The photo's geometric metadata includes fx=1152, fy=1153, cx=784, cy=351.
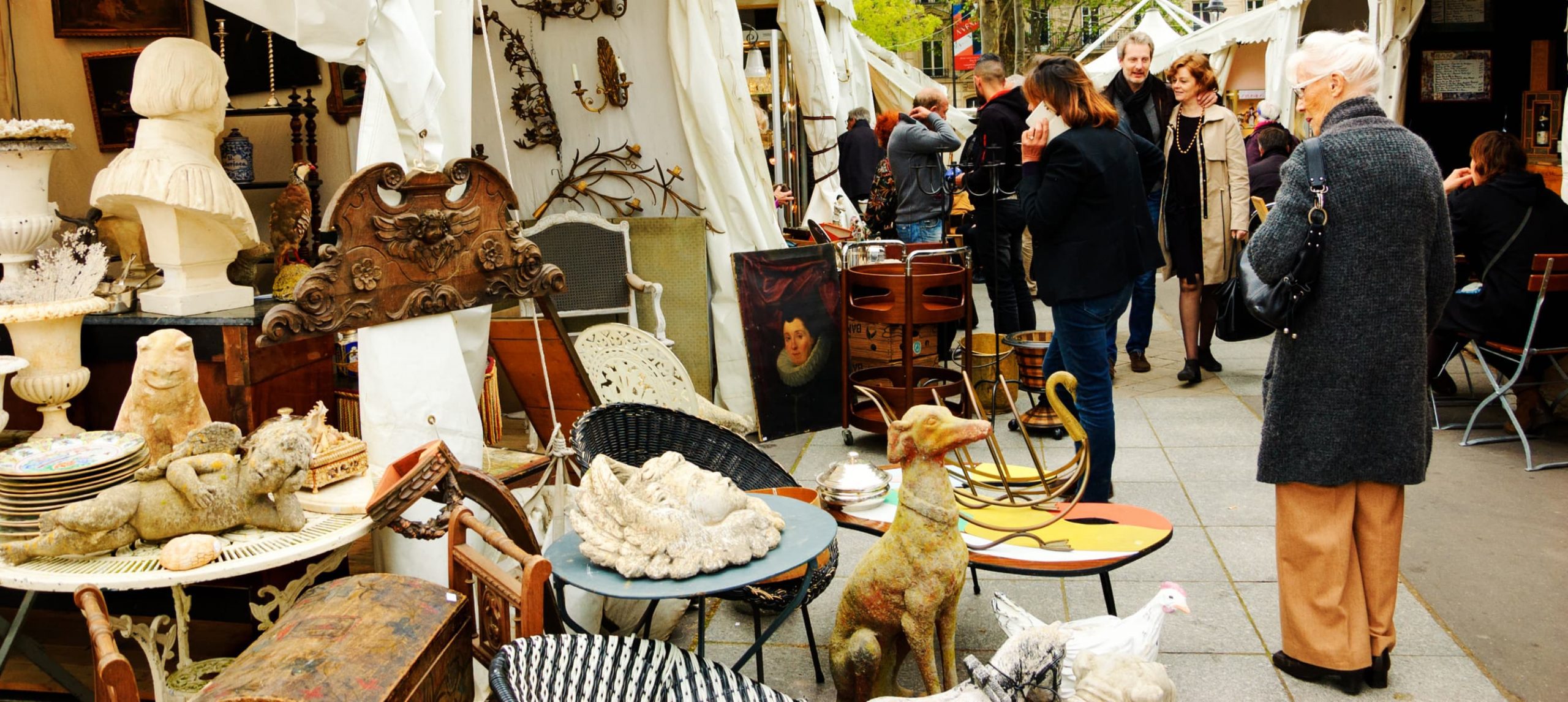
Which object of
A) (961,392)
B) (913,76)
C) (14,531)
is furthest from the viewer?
(913,76)

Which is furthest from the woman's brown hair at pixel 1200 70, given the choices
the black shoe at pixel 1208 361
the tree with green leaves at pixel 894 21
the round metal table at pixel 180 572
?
the tree with green leaves at pixel 894 21

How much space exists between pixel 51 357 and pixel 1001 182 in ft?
17.5

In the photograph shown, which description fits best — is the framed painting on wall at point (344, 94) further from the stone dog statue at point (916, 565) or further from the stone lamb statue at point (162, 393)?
the stone dog statue at point (916, 565)

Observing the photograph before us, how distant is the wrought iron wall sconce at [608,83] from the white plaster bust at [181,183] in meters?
2.74

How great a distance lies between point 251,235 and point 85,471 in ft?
4.04

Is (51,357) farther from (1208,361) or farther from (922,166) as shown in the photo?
(1208,361)

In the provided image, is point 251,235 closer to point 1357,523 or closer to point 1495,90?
point 1357,523

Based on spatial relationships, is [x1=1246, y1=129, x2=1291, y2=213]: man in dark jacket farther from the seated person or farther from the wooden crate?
the wooden crate

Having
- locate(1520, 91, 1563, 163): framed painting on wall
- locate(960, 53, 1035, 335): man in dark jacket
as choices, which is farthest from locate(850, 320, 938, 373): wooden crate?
locate(1520, 91, 1563, 163): framed painting on wall

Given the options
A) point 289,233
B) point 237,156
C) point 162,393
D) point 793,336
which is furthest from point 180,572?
point 793,336

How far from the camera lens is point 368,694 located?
6.98 feet

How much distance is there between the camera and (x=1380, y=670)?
3.38 m

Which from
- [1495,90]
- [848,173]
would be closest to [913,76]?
[848,173]

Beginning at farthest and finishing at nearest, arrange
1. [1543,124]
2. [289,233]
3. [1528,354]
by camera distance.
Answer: [1543,124] → [1528,354] → [289,233]
